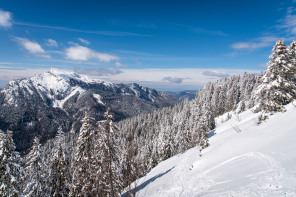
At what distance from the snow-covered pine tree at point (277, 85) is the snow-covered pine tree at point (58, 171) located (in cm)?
2303

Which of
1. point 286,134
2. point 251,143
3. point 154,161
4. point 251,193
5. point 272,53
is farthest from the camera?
point 154,161

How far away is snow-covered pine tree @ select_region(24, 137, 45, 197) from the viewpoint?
50.3 feet

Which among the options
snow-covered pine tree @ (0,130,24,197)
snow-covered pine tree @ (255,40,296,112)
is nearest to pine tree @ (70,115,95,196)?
snow-covered pine tree @ (0,130,24,197)

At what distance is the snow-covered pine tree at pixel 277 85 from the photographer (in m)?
15.7

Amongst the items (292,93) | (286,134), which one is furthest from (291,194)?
(292,93)

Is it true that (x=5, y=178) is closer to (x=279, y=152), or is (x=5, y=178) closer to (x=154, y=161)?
(x=279, y=152)

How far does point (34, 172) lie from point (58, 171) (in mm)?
2908

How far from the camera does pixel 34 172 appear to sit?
612 inches

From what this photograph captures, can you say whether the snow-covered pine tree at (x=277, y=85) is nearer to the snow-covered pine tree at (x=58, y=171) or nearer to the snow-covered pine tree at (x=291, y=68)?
the snow-covered pine tree at (x=291, y=68)

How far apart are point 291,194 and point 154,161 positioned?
132ft

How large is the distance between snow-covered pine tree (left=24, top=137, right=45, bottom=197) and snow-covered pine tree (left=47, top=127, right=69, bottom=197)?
1841mm

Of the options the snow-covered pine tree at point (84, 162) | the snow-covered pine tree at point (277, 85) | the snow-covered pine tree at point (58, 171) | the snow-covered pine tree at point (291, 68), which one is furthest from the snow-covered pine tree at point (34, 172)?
the snow-covered pine tree at point (291, 68)

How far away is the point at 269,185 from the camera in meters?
6.09

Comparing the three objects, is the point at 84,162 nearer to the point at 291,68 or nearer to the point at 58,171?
the point at 58,171
